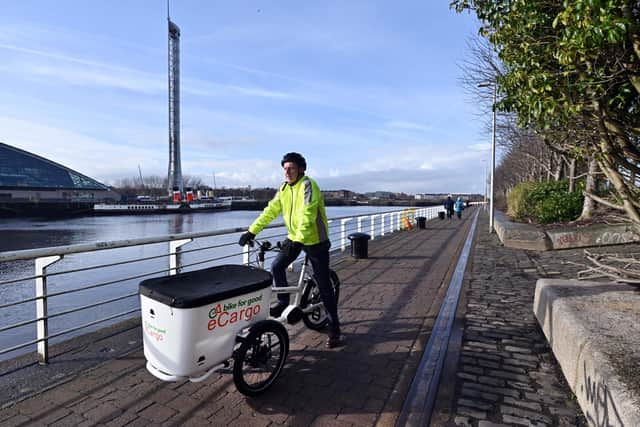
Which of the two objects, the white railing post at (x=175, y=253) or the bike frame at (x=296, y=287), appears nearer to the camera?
the bike frame at (x=296, y=287)

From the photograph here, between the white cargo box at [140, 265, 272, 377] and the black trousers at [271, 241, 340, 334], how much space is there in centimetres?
89

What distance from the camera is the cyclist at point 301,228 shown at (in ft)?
11.9

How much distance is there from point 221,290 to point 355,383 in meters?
1.46

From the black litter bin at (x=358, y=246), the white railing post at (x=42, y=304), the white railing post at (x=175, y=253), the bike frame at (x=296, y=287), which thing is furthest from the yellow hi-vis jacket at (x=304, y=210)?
the black litter bin at (x=358, y=246)

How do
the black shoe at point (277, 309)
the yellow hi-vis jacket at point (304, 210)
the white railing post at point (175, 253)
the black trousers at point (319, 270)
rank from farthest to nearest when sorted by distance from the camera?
the white railing post at point (175, 253), the black shoe at point (277, 309), the black trousers at point (319, 270), the yellow hi-vis jacket at point (304, 210)

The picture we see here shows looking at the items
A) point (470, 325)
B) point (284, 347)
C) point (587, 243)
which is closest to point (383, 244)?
point (587, 243)

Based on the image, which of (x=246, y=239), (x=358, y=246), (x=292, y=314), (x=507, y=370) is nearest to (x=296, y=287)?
(x=292, y=314)

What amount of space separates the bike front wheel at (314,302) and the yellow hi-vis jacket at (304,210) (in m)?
0.69

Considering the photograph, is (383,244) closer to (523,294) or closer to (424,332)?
(523,294)

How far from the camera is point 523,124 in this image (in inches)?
189

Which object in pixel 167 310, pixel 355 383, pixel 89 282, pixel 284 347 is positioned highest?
pixel 167 310

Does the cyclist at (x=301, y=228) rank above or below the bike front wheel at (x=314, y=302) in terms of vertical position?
above

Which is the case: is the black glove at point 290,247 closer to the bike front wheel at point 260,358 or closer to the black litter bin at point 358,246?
the bike front wheel at point 260,358

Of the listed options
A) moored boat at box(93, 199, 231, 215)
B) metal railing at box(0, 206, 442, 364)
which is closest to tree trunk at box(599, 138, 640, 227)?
metal railing at box(0, 206, 442, 364)
